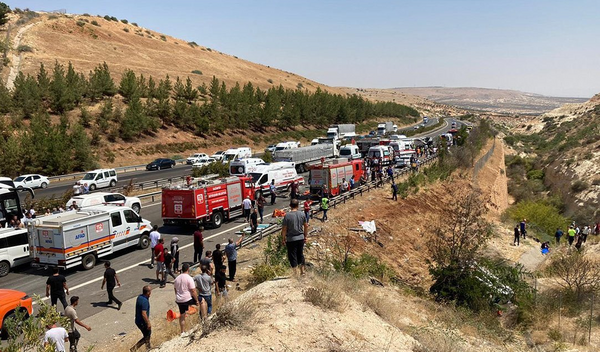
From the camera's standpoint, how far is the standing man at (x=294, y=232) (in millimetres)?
10594

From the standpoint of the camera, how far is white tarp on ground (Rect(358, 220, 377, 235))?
2473 centimetres

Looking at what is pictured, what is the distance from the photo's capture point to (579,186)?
45.1 m

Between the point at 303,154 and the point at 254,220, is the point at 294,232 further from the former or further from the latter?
the point at 303,154

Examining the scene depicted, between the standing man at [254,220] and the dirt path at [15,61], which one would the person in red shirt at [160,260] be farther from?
the dirt path at [15,61]

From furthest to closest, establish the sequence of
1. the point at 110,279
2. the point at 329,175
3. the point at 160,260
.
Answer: the point at 329,175, the point at 160,260, the point at 110,279

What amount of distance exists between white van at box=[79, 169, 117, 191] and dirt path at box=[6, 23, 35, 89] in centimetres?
3233

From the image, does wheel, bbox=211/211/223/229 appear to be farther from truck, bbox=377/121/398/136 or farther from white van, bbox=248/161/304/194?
truck, bbox=377/121/398/136

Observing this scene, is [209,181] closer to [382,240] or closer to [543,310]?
[382,240]

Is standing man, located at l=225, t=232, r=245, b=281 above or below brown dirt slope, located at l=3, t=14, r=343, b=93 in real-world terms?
below

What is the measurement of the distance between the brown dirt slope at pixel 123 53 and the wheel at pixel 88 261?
6867cm

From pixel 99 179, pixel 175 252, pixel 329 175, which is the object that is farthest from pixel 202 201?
pixel 99 179

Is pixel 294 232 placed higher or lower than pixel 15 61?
lower

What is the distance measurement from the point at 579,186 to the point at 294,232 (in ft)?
147

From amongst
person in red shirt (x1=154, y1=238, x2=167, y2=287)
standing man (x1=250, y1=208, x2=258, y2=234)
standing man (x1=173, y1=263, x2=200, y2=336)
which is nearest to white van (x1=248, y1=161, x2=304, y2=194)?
standing man (x1=250, y1=208, x2=258, y2=234)
